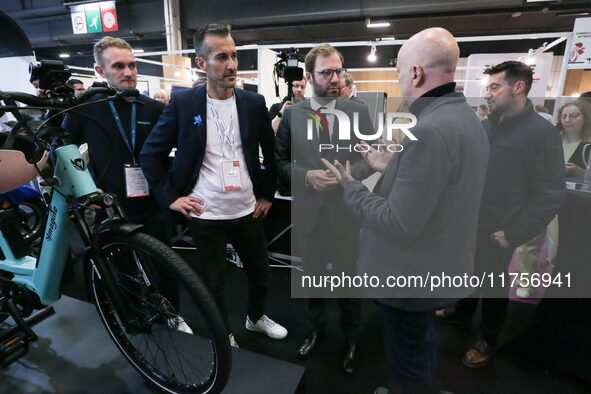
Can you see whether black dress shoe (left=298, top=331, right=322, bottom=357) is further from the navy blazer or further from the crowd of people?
the navy blazer

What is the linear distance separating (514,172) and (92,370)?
80.9 inches

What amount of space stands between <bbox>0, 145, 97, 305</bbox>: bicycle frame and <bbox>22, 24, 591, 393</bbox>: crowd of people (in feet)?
0.46

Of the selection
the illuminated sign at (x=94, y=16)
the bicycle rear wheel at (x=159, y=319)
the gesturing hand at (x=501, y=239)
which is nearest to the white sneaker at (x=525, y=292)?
the gesturing hand at (x=501, y=239)

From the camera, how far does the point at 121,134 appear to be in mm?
1547

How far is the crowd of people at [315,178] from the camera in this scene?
115 cm

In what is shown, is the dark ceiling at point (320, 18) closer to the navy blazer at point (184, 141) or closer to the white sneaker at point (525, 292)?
the white sneaker at point (525, 292)

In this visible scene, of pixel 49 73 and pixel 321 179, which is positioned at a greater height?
pixel 49 73

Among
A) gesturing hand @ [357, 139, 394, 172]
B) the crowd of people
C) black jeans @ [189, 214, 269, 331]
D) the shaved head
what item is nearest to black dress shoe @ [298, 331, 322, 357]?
the crowd of people

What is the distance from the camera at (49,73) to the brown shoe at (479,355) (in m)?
2.27

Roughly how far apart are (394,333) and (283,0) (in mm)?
7638

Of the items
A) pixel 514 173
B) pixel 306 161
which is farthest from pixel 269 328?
pixel 514 173

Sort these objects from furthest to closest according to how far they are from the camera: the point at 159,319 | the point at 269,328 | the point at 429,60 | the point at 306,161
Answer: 1. the point at 269,328
2. the point at 306,161
3. the point at 159,319
4. the point at 429,60

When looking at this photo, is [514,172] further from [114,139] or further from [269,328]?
[114,139]

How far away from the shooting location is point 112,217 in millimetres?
1124
